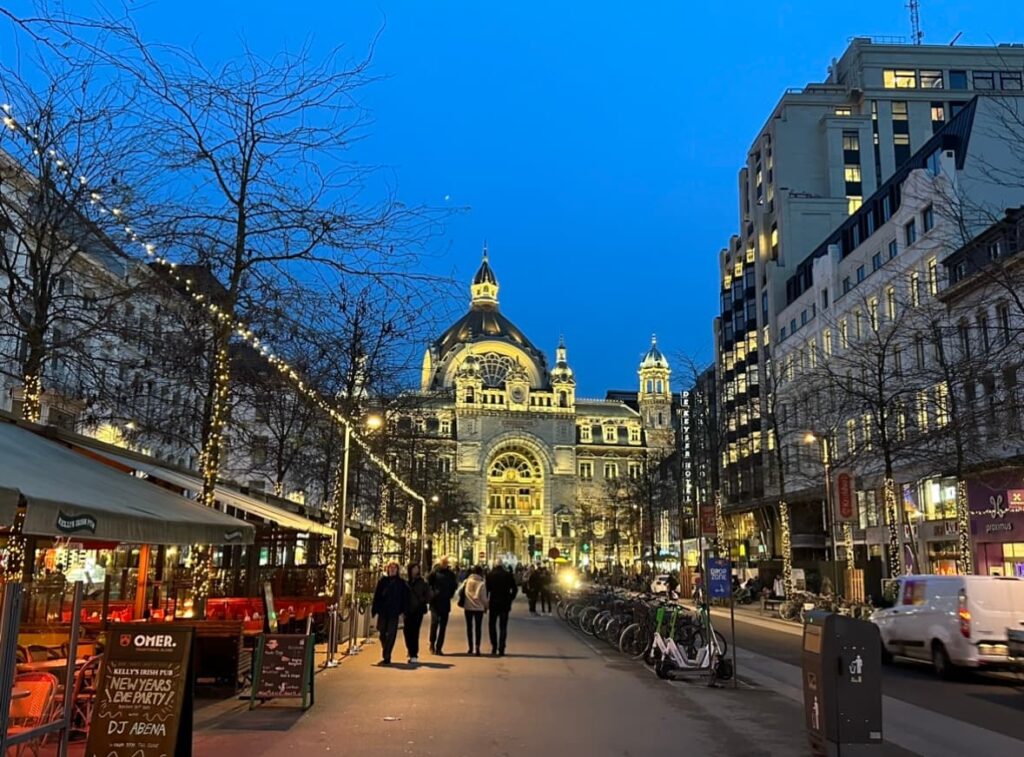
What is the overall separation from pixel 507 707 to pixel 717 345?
68.7 meters

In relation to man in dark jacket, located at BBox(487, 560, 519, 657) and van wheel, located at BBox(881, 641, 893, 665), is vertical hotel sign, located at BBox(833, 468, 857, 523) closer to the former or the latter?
van wheel, located at BBox(881, 641, 893, 665)

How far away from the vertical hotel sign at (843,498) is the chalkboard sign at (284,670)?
25.0m

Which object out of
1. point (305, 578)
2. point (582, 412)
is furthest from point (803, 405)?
point (582, 412)

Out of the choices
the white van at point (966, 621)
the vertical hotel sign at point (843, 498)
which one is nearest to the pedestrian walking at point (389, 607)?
the white van at point (966, 621)

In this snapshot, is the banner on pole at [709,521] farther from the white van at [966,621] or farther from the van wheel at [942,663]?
the van wheel at [942,663]

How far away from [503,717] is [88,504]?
564 centimetres

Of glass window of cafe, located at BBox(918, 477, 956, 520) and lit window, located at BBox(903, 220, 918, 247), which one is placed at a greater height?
lit window, located at BBox(903, 220, 918, 247)

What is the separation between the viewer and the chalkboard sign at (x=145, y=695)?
687 cm

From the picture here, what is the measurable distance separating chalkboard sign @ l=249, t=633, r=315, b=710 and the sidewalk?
0.70ft

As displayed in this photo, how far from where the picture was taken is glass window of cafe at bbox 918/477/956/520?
3866 cm

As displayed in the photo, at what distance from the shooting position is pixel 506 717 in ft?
35.4

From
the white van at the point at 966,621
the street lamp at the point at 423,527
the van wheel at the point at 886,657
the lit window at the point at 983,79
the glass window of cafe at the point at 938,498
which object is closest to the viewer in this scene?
the white van at the point at 966,621

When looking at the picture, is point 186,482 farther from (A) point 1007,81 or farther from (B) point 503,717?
(A) point 1007,81

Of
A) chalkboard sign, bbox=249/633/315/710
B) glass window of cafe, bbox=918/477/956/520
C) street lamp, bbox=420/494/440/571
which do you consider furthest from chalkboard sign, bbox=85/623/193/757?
glass window of cafe, bbox=918/477/956/520
